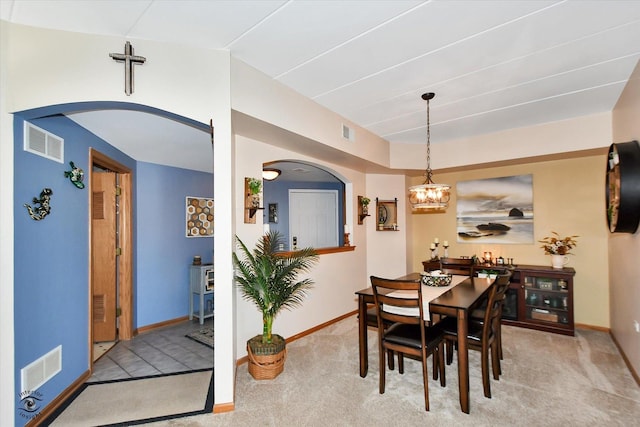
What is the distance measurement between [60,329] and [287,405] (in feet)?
6.41

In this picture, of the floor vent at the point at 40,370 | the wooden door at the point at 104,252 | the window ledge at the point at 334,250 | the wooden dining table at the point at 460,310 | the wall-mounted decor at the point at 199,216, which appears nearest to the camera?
the floor vent at the point at 40,370

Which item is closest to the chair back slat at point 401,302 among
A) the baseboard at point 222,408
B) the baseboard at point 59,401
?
the baseboard at point 222,408

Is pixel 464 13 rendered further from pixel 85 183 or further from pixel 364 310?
pixel 85 183

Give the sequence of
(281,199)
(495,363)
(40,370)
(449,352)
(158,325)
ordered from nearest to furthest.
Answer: (40,370), (495,363), (449,352), (158,325), (281,199)

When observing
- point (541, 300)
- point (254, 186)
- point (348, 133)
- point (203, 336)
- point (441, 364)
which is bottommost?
point (203, 336)

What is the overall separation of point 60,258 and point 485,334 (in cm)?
351

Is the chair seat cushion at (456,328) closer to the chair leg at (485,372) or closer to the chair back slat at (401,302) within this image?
the chair leg at (485,372)

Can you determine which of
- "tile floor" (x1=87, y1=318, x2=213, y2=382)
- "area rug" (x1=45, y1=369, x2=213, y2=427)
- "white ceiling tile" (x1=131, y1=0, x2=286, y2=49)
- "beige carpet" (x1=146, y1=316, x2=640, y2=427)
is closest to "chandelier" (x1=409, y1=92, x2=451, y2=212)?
"beige carpet" (x1=146, y1=316, x2=640, y2=427)

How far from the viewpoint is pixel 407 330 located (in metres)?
2.62

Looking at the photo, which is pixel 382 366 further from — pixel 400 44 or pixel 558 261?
pixel 558 261

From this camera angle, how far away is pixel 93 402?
2527mm

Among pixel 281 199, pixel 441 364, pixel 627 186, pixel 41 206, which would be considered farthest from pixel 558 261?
pixel 41 206

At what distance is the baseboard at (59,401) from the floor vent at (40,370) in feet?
0.70

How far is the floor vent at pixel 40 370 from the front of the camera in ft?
6.91
